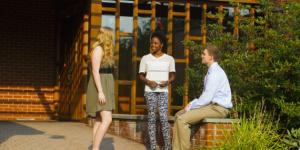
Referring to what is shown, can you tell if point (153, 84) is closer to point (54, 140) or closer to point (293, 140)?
point (54, 140)

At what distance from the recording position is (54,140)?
8.73 metres

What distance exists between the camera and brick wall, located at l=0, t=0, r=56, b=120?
14.0m

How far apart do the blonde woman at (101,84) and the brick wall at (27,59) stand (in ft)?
23.9

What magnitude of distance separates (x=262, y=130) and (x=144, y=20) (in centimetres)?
436

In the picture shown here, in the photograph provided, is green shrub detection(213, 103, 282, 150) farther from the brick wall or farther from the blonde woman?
the brick wall

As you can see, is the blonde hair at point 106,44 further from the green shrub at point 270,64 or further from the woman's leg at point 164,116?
the green shrub at point 270,64

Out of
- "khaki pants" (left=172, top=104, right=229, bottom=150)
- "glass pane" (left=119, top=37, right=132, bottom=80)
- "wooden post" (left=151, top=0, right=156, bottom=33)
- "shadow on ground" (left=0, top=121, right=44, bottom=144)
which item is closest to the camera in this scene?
"khaki pants" (left=172, top=104, right=229, bottom=150)

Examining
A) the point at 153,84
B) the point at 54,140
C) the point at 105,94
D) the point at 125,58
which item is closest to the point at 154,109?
the point at 153,84

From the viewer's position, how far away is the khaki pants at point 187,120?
7.27m

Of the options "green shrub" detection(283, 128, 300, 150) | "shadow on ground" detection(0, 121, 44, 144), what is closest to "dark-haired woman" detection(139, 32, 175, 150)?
"green shrub" detection(283, 128, 300, 150)

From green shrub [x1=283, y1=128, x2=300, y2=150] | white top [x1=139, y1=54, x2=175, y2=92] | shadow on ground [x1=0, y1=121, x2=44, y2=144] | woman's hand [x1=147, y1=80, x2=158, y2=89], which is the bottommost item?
shadow on ground [x1=0, y1=121, x2=44, y2=144]

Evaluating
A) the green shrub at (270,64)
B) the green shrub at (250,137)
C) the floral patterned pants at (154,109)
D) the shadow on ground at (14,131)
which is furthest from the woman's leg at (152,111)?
the shadow on ground at (14,131)

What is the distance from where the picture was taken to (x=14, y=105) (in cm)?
1406

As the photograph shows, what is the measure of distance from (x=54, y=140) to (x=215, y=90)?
8.75 ft
